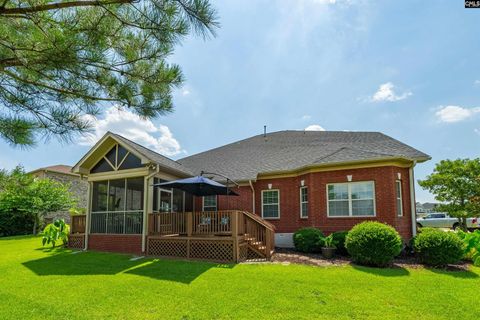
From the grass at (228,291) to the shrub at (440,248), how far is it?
21.6 inches

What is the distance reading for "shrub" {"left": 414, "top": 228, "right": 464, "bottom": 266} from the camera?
28.9 ft

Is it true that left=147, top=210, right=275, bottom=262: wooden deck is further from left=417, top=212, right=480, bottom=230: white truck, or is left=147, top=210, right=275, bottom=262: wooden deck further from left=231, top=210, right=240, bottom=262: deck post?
left=417, top=212, right=480, bottom=230: white truck

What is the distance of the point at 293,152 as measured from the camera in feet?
54.1

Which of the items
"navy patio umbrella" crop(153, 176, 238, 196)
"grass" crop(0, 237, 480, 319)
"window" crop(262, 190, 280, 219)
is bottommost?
"grass" crop(0, 237, 480, 319)

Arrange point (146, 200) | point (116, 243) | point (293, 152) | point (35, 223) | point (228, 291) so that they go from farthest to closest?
point (35, 223), point (293, 152), point (116, 243), point (146, 200), point (228, 291)

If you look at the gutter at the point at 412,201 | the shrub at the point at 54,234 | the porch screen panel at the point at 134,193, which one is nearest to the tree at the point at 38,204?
the shrub at the point at 54,234

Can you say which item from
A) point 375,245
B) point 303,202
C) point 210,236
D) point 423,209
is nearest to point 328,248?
point 375,245

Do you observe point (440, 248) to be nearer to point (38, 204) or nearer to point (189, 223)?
point (189, 223)

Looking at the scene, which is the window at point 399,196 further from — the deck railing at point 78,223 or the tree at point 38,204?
the tree at point 38,204

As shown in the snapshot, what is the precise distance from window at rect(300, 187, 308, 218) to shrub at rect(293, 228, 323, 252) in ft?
5.78

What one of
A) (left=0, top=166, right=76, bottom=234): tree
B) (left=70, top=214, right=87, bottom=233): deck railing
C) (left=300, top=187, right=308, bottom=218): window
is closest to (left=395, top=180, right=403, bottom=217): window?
(left=300, top=187, right=308, bottom=218): window

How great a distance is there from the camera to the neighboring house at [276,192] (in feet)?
37.8

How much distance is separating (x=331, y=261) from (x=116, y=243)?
27.3 ft

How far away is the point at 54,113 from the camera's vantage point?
4.27m
